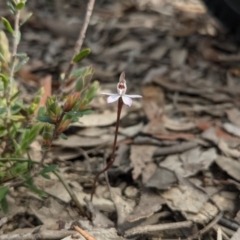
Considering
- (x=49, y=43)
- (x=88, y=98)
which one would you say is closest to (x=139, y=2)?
(x=49, y=43)

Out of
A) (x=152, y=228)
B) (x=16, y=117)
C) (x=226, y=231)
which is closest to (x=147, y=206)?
(x=152, y=228)

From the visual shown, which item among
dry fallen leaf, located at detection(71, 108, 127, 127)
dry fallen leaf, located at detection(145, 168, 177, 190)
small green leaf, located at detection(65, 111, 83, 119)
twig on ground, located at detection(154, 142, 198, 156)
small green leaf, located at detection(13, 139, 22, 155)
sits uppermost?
small green leaf, located at detection(65, 111, 83, 119)

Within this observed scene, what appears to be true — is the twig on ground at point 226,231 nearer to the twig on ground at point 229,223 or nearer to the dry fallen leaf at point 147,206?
the twig on ground at point 229,223

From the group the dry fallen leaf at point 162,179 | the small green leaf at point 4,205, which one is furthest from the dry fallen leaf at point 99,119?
the small green leaf at point 4,205

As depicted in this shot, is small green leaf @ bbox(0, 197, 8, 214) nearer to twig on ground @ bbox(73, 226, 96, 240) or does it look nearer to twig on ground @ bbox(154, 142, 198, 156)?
twig on ground @ bbox(73, 226, 96, 240)

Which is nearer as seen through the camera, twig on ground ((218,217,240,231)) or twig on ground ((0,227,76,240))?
twig on ground ((0,227,76,240))

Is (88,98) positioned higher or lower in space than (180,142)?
higher

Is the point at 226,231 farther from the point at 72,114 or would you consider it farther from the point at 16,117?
the point at 16,117

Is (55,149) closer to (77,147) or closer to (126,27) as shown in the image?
(77,147)

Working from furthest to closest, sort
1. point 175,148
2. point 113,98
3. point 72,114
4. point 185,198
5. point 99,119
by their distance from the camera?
point 99,119
point 175,148
point 185,198
point 72,114
point 113,98

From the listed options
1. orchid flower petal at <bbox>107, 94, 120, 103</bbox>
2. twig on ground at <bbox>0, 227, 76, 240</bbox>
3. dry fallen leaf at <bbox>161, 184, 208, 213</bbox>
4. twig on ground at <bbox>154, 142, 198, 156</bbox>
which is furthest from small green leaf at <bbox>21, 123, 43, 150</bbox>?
twig on ground at <bbox>154, 142, 198, 156</bbox>

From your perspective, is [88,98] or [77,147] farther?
[77,147]
